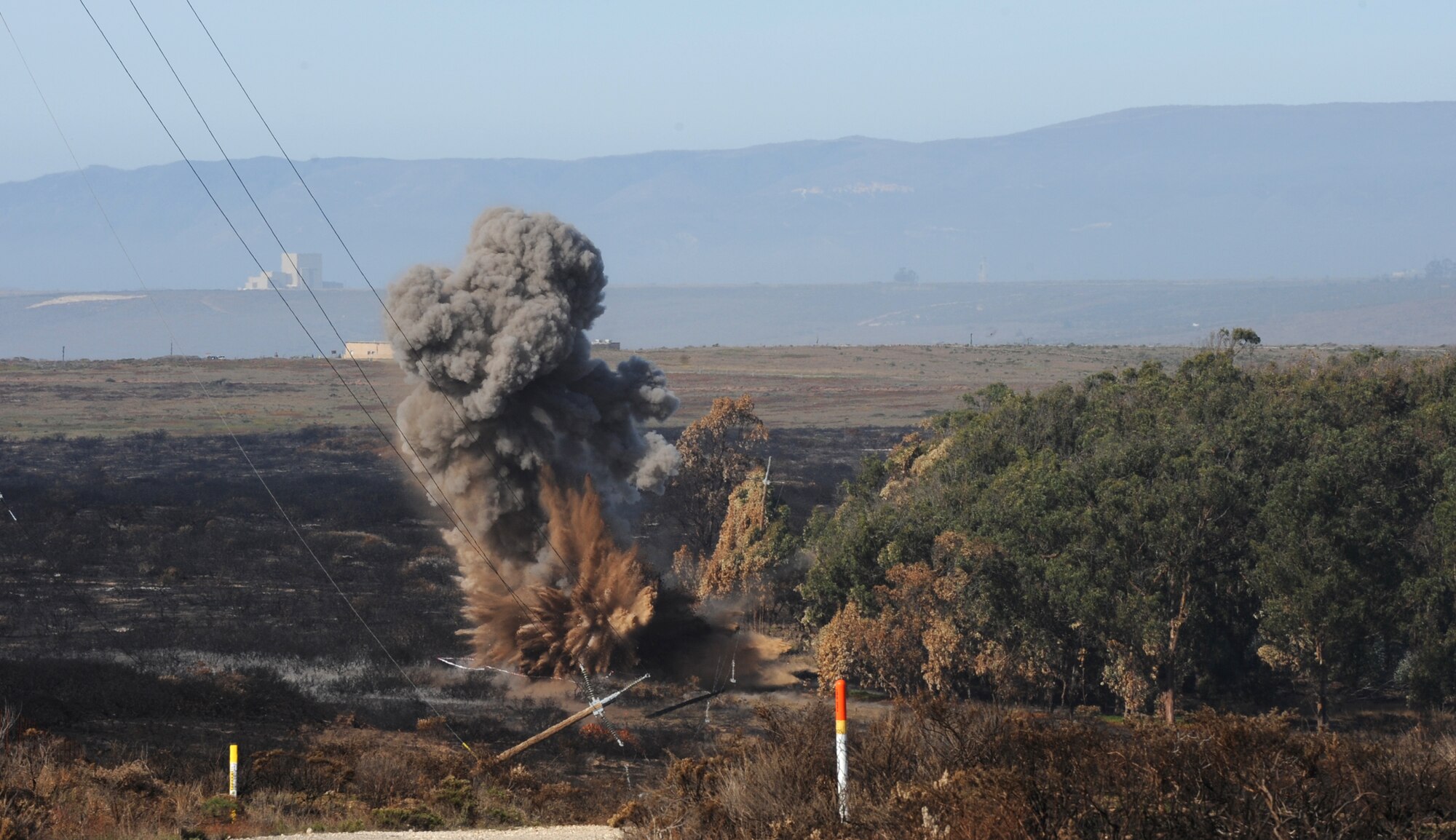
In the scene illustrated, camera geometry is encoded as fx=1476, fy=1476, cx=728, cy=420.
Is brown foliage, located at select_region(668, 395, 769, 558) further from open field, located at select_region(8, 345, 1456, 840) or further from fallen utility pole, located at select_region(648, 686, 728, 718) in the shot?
fallen utility pole, located at select_region(648, 686, 728, 718)

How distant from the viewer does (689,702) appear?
1641 inches

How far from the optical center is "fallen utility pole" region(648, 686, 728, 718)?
40475mm

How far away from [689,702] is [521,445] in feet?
30.6

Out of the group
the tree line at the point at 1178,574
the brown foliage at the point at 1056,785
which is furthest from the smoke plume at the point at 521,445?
the brown foliage at the point at 1056,785

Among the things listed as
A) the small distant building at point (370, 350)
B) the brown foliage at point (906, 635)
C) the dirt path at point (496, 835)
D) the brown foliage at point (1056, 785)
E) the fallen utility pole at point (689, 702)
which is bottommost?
the fallen utility pole at point (689, 702)

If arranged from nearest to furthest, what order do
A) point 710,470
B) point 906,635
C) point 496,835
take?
point 496,835 < point 906,635 < point 710,470

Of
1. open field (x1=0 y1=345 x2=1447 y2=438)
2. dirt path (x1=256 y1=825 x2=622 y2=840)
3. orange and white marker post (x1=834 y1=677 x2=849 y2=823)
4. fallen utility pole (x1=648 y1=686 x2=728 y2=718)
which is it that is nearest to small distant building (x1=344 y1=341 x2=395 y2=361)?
open field (x1=0 y1=345 x2=1447 y2=438)

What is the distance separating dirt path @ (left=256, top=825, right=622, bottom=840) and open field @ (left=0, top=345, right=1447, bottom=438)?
81.5 m

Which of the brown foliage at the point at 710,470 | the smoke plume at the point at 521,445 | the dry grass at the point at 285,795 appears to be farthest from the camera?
the brown foliage at the point at 710,470

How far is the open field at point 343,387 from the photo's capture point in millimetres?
119125

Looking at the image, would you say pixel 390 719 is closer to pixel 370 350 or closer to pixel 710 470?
pixel 710 470

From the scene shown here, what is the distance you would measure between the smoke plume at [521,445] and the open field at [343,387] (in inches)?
2257

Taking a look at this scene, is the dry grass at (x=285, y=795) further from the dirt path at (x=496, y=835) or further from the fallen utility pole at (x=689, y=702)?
the fallen utility pole at (x=689, y=702)

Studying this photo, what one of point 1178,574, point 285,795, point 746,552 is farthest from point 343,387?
point 285,795
